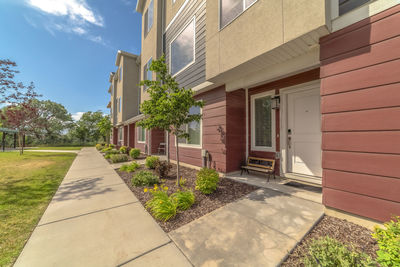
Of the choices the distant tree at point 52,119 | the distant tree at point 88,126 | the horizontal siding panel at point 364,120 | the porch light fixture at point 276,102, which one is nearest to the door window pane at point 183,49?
the porch light fixture at point 276,102

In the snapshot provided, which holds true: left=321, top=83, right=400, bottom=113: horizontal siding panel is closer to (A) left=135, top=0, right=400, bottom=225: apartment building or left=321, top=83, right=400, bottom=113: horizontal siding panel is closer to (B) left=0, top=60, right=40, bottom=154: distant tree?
(A) left=135, top=0, right=400, bottom=225: apartment building

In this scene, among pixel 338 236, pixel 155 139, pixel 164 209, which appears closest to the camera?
pixel 338 236

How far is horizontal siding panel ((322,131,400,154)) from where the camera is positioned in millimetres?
1928

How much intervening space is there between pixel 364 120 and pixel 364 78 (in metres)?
0.60

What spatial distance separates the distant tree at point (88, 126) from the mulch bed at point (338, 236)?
39219 mm

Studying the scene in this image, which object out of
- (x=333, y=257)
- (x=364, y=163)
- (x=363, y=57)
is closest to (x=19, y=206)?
(x=333, y=257)

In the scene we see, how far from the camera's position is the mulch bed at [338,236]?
5.52ft

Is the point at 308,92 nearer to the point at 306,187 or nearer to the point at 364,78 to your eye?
the point at 364,78

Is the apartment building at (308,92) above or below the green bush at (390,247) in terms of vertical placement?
above

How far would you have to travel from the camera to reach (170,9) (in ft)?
24.5

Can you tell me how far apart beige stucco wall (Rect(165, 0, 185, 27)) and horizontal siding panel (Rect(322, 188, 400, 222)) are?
27.1ft

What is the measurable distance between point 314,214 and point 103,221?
11.5ft

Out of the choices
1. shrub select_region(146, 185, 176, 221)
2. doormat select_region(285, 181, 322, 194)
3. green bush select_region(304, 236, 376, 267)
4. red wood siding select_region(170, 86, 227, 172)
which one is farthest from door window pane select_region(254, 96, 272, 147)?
shrub select_region(146, 185, 176, 221)

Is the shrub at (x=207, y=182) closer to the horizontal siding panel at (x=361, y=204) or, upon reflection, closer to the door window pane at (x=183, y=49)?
the horizontal siding panel at (x=361, y=204)
